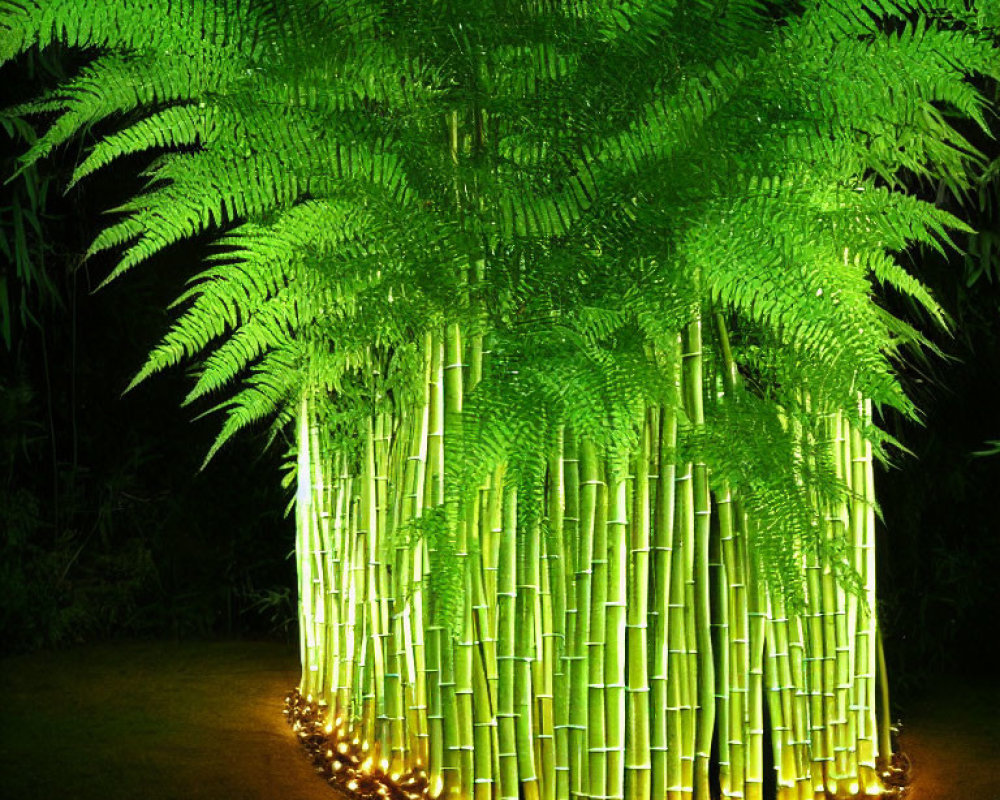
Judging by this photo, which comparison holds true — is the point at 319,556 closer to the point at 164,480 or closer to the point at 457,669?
the point at 457,669

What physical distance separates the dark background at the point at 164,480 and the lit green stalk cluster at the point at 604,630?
1.23 m

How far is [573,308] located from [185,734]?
1554 millimetres

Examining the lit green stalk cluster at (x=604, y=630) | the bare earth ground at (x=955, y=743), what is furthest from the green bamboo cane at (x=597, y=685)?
the bare earth ground at (x=955, y=743)

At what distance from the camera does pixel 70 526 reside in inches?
193

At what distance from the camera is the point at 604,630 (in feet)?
6.71

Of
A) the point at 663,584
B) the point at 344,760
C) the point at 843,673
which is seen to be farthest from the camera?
the point at 344,760

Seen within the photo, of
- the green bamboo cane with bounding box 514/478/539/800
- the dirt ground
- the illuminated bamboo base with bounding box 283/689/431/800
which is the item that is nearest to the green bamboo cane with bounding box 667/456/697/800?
the green bamboo cane with bounding box 514/478/539/800

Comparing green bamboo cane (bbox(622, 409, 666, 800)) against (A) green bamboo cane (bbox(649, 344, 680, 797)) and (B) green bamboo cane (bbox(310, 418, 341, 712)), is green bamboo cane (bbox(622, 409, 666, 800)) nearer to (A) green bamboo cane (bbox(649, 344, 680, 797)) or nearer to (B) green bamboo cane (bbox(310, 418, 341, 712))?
(A) green bamboo cane (bbox(649, 344, 680, 797))

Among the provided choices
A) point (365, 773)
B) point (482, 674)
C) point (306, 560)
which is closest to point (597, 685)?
point (482, 674)

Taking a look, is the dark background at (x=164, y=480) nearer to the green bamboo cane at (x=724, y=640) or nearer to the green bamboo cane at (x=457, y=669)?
the green bamboo cane at (x=724, y=640)

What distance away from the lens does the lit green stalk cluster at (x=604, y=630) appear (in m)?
2.06

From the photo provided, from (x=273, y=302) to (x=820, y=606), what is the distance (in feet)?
4.35

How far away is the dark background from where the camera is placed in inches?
160

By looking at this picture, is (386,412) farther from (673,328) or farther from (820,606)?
(820,606)
